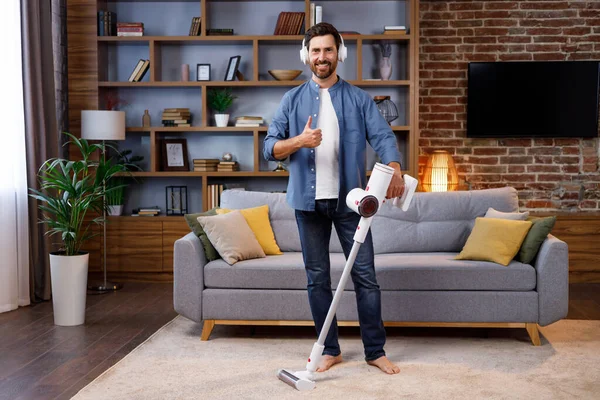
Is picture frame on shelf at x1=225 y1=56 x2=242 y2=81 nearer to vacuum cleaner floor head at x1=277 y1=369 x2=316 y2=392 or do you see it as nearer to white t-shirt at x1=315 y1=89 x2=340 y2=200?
white t-shirt at x1=315 y1=89 x2=340 y2=200

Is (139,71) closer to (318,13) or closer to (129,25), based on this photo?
(129,25)

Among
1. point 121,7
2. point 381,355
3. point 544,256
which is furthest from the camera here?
point 121,7

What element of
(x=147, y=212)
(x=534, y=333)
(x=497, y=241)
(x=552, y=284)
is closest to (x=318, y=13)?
(x=147, y=212)

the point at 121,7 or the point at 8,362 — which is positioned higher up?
the point at 121,7

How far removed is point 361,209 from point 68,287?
82.5 inches

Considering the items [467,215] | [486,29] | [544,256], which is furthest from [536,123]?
[544,256]

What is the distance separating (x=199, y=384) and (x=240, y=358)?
454 millimetres

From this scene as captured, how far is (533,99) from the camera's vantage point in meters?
6.27

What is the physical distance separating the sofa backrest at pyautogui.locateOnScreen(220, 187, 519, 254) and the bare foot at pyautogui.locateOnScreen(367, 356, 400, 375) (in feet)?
3.80

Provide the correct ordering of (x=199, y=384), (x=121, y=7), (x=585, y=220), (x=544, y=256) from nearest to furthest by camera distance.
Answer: (x=199, y=384) → (x=544, y=256) → (x=585, y=220) → (x=121, y=7)

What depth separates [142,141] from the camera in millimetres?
6258

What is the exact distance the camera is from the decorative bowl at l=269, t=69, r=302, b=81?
5941mm

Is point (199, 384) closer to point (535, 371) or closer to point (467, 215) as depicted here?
point (535, 371)

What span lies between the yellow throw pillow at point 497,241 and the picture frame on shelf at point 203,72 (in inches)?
112
